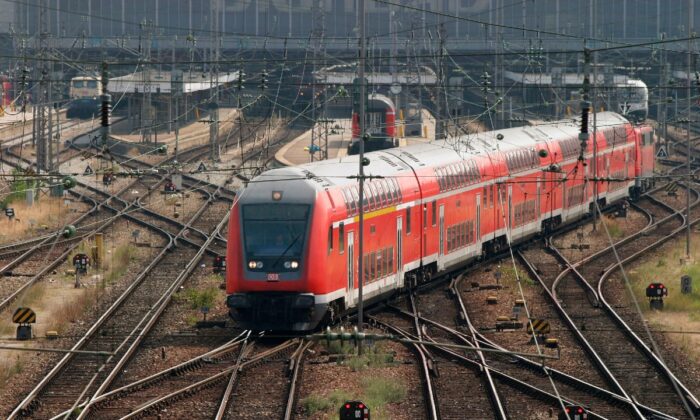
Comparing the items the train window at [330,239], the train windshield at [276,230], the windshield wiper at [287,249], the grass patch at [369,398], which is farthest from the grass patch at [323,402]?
the train window at [330,239]

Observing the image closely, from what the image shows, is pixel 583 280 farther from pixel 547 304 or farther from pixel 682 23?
pixel 682 23

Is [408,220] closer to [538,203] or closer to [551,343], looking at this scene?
[551,343]

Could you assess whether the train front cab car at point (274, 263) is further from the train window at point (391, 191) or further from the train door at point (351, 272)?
the train window at point (391, 191)

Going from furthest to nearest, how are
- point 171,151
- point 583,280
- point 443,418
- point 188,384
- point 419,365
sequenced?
point 171,151, point 583,280, point 419,365, point 188,384, point 443,418

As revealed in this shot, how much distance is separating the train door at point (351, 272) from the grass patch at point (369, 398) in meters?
4.64

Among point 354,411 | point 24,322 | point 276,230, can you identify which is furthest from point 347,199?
point 354,411

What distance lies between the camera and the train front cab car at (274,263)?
86.3 feet

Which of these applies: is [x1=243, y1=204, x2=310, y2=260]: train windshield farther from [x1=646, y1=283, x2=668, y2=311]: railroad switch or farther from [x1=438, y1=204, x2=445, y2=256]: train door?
[x1=646, y1=283, x2=668, y2=311]: railroad switch

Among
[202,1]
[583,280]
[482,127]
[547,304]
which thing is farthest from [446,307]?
[202,1]

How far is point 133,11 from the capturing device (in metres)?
111

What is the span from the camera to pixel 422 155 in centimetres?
3469

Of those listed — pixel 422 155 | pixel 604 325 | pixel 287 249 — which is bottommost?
pixel 604 325

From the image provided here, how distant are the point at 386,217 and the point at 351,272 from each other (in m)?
2.29

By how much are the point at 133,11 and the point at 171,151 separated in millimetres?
40433
